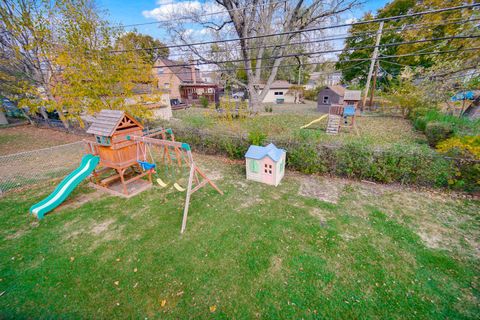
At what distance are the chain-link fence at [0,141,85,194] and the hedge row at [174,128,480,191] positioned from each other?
8.80 meters

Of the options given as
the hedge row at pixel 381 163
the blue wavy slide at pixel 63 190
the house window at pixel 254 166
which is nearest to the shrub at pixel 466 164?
the hedge row at pixel 381 163

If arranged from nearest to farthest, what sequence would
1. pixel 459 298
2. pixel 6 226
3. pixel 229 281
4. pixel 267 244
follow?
pixel 459 298 < pixel 229 281 < pixel 267 244 < pixel 6 226

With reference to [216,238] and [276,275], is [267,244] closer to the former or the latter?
[276,275]

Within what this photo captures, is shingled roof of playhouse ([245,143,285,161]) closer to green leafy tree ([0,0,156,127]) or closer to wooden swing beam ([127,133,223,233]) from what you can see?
wooden swing beam ([127,133,223,233])

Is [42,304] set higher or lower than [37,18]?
lower

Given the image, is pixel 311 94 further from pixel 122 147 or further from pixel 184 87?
pixel 122 147

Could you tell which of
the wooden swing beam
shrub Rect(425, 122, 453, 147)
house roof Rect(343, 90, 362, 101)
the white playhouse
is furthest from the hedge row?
house roof Rect(343, 90, 362, 101)

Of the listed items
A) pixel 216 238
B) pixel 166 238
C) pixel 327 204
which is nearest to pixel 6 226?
pixel 166 238

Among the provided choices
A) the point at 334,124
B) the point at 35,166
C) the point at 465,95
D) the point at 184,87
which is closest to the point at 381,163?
the point at 334,124

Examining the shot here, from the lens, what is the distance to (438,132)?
8891 mm

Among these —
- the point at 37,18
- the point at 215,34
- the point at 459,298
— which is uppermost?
the point at 215,34

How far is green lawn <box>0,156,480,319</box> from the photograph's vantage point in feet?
9.16

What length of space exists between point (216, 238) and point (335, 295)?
92.3 inches

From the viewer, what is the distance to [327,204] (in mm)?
5094
